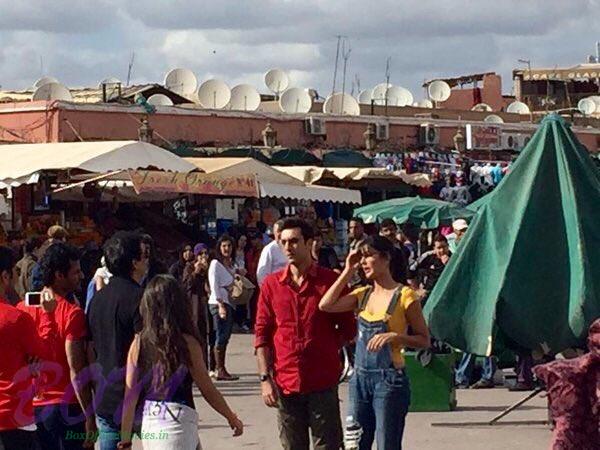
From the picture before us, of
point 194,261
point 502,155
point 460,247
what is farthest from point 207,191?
point 502,155

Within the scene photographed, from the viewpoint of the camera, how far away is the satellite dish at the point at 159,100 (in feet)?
102

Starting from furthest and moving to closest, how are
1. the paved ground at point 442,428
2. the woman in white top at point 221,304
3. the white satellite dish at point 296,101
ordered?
the white satellite dish at point 296,101 → the woman in white top at point 221,304 → the paved ground at point 442,428

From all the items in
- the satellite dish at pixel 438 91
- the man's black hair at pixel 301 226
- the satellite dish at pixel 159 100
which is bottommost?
the man's black hair at pixel 301 226

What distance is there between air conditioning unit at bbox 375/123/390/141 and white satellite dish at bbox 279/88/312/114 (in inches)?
102

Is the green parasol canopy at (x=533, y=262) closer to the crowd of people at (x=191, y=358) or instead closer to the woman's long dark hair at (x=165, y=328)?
the crowd of people at (x=191, y=358)

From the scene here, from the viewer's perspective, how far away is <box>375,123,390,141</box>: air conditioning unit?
1377 inches

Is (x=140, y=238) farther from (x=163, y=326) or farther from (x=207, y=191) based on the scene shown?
(x=207, y=191)

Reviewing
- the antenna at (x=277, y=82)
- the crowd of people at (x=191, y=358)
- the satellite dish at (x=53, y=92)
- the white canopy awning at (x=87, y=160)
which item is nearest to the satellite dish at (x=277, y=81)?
the antenna at (x=277, y=82)

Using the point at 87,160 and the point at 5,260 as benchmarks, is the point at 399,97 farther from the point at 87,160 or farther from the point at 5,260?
the point at 5,260

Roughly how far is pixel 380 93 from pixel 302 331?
125 feet

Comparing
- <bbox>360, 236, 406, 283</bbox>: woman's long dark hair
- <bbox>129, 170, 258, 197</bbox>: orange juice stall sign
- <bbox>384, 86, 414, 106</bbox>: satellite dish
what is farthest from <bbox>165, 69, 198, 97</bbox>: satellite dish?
<bbox>360, 236, 406, 283</bbox>: woman's long dark hair

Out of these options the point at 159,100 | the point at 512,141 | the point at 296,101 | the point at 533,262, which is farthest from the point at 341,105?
the point at 533,262

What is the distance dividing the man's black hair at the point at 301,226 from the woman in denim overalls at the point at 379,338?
0.29 m

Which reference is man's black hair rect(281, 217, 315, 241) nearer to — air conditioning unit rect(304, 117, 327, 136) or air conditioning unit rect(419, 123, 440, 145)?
air conditioning unit rect(304, 117, 327, 136)
